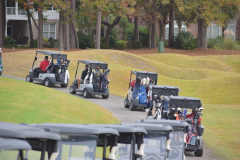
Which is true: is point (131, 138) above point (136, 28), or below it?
below

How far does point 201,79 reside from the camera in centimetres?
4019

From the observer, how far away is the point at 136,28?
65.6 metres

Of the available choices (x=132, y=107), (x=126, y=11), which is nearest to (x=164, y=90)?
(x=132, y=107)

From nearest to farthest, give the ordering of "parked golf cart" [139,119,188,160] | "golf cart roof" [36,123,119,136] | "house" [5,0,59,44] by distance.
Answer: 1. "golf cart roof" [36,123,119,136]
2. "parked golf cart" [139,119,188,160]
3. "house" [5,0,59,44]

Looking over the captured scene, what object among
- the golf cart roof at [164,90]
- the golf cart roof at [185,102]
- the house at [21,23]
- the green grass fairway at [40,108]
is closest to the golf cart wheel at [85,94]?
the green grass fairway at [40,108]

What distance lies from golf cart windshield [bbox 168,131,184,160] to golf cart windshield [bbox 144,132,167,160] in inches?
46.4

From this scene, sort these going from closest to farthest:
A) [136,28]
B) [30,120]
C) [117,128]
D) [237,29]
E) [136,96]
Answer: [117,128] → [30,120] → [136,96] → [136,28] → [237,29]

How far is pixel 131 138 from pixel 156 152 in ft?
4.74

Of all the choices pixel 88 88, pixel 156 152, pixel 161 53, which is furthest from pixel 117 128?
pixel 161 53

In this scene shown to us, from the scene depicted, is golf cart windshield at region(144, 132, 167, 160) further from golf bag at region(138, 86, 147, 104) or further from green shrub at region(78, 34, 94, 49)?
green shrub at region(78, 34, 94, 49)

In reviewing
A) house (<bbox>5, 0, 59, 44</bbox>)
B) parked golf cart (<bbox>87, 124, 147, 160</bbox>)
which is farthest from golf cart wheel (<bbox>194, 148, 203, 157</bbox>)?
house (<bbox>5, 0, 59, 44</bbox>)

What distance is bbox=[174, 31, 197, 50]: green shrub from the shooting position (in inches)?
2512

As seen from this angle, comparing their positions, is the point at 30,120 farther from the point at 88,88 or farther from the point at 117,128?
the point at 88,88

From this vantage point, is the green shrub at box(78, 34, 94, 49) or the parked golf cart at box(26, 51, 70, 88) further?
the green shrub at box(78, 34, 94, 49)
